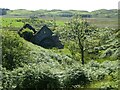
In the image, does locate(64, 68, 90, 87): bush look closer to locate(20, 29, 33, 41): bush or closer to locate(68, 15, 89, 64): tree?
locate(68, 15, 89, 64): tree

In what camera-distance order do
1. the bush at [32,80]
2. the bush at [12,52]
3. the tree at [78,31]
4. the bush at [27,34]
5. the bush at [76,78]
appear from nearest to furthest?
the bush at [32,80]
the bush at [76,78]
the bush at [12,52]
the tree at [78,31]
the bush at [27,34]

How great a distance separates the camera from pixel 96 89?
26922 millimetres

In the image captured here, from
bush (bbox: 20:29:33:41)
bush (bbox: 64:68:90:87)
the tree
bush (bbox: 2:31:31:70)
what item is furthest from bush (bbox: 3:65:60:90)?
bush (bbox: 20:29:33:41)

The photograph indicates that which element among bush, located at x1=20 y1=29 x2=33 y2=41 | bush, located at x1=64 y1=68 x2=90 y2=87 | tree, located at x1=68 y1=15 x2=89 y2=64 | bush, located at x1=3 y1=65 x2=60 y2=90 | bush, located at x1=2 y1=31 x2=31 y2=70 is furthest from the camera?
bush, located at x1=20 y1=29 x2=33 y2=41

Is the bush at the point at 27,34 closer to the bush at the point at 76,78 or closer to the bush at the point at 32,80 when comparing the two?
the bush at the point at 76,78

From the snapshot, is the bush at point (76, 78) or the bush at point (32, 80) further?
the bush at point (76, 78)

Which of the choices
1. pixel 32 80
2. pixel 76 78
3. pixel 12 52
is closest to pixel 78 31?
pixel 12 52

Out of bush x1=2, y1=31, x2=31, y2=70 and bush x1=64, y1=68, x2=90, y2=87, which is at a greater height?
bush x1=2, y1=31, x2=31, y2=70

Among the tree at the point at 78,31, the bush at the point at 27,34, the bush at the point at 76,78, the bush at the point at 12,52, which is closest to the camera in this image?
the bush at the point at 76,78

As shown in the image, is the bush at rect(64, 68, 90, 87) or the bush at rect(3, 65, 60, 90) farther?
the bush at rect(64, 68, 90, 87)

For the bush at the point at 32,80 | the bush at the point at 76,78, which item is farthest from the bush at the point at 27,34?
the bush at the point at 32,80

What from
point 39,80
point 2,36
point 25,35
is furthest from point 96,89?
point 25,35

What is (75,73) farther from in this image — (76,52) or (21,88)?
(76,52)

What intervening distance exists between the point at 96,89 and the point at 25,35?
4460cm
